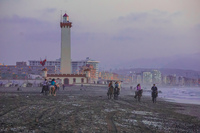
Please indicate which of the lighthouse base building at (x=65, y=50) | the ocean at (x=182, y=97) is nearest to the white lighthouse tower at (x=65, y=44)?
the lighthouse base building at (x=65, y=50)

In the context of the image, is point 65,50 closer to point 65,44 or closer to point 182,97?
point 65,44

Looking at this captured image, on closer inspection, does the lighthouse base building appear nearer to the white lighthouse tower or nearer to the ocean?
the white lighthouse tower

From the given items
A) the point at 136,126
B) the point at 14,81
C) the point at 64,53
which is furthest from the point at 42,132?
the point at 14,81

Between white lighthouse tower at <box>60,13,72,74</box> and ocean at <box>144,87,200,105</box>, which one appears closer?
ocean at <box>144,87,200,105</box>

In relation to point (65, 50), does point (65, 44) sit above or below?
above

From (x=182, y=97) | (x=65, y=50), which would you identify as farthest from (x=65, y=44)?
(x=182, y=97)

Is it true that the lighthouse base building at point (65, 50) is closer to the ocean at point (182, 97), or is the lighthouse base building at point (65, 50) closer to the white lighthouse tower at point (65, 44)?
the white lighthouse tower at point (65, 44)

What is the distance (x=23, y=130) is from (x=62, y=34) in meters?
66.5

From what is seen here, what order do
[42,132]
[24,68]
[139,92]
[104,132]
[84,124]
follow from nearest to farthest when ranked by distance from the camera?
[42,132], [104,132], [84,124], [139,92], [24,68]

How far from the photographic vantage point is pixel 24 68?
187 meters

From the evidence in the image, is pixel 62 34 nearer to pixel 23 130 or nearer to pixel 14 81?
pixel 14 81

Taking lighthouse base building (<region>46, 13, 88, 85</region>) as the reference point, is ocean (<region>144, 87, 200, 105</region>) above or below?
below

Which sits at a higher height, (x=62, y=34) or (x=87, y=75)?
(x=62, y=34)

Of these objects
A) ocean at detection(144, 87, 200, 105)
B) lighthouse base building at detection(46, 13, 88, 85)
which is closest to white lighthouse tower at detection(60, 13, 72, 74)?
lighthouse base building at detection(46, 13, 88, 85)
